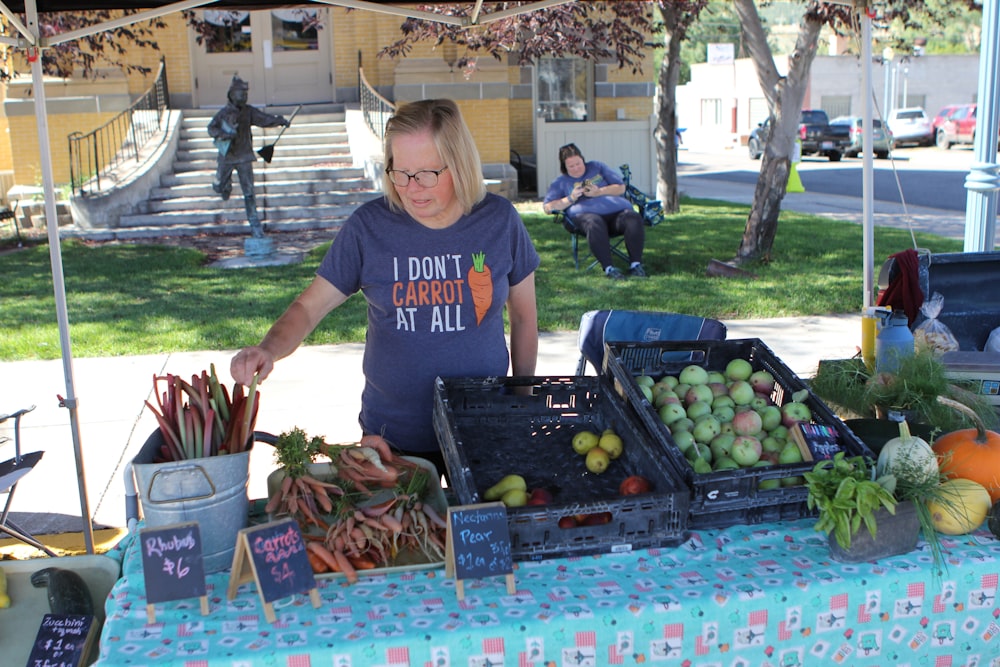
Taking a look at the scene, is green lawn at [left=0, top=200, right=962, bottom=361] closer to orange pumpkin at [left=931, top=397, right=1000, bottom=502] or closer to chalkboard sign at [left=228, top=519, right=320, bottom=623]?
orange pumpkin at [left=931, top=397, right=1000, bottom=502]

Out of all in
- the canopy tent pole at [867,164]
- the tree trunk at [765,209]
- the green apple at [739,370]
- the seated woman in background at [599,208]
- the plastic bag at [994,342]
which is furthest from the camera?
the tree trunk at [765,209]

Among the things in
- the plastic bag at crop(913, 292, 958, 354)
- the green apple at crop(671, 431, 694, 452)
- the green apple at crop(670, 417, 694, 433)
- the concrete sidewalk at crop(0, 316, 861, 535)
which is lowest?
the concrete sidewalk at crop(0, 316, 861, 535)

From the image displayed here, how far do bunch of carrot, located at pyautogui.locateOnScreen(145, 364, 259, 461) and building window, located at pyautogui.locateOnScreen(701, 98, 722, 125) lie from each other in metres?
50.8

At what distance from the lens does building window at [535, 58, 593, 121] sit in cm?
1873

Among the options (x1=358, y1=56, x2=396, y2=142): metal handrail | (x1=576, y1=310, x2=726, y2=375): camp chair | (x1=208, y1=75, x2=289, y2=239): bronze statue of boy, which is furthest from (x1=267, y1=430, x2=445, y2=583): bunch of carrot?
(x1=358, y1=56, x2=396, y2=142): metal handrail

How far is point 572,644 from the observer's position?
1.89 metres

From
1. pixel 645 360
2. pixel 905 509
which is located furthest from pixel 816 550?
pixel 645 360

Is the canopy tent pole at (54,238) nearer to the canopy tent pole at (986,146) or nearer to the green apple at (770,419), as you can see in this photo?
the green apple at (770,419)

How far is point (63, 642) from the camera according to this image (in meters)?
1.96

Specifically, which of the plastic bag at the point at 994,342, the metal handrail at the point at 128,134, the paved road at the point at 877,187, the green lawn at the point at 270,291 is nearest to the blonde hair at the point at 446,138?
the plastic bag at the point at 994,342

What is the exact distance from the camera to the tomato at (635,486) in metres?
2.23

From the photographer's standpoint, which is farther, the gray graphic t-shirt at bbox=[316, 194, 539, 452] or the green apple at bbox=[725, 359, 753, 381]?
the green apple at bbox=[725, 359, 753, 381]

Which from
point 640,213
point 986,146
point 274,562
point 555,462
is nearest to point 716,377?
point 555,462

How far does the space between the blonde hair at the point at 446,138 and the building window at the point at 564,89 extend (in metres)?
16.6
